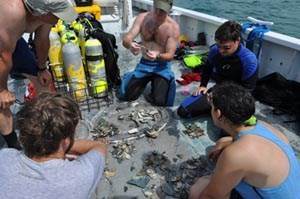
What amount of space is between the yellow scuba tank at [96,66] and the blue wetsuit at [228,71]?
1174 millimetres

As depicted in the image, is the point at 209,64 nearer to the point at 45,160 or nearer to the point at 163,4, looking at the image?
the point at 163,4

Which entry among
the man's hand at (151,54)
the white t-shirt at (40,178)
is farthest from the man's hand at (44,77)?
the white t-shirt at (40,178)

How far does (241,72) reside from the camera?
3.05m

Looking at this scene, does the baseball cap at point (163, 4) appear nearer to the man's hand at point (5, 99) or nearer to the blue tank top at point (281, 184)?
the man's hand at point (5, 99)

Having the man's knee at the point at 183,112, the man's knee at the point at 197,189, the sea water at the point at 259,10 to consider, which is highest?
the man's knee at the point at 197,189

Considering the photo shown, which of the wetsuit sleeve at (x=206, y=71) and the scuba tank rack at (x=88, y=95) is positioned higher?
the wetsuit sleeve at (x=206, y=71)

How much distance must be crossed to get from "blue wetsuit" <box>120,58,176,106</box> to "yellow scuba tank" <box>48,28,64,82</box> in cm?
94

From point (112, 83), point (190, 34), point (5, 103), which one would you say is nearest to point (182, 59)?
point (190, 34)

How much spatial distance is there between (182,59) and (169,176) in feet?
9.62

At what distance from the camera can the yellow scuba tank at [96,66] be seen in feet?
11.7

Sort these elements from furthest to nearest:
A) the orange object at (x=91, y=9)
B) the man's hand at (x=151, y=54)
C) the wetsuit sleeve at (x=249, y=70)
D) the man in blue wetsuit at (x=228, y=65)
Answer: the orange object at (x=91, y=9), the man's hand at (x=151, y=54), the wetsuit sleeve at (x=249, y=70), the man in blue wetsuit at (x=228, y=65)

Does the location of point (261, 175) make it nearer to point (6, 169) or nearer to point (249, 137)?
point (249, 137)

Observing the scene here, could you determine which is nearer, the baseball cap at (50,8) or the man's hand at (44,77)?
the baseball cap at (50,8)

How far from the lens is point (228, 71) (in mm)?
3121
